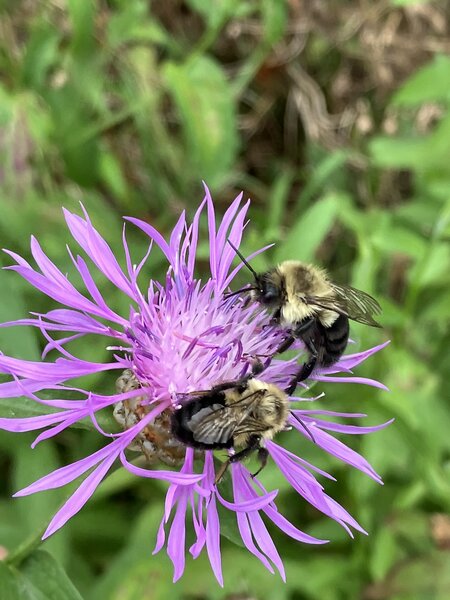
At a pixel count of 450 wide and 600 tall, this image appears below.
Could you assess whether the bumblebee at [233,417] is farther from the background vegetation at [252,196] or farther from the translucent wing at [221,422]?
the background vegetation at [252,196]

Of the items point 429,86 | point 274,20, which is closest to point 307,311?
point 429,86

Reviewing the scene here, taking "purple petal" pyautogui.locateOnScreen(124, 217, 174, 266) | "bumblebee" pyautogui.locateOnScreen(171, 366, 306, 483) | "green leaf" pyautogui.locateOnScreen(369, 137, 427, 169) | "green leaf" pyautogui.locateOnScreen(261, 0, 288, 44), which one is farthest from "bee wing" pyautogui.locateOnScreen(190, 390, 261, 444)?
"green leaf" pyautogui.locateOnScreen(261, 0, 288, 44)

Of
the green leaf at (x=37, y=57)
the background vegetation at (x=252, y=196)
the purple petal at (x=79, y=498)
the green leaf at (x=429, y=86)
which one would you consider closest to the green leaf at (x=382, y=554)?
the background vegetation at (x=252, y=196)

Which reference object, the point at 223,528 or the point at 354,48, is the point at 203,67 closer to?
the point at 354,48

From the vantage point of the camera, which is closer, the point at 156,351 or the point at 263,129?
the point at 156,351

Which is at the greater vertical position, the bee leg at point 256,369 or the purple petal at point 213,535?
the bee leg at point 256,369

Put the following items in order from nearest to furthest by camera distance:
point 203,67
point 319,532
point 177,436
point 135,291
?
point 177,436, point 135,291, point 319,532, point 203,67

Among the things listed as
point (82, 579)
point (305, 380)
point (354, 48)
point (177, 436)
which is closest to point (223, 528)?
point (177, 436)
